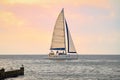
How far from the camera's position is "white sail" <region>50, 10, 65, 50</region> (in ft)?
457

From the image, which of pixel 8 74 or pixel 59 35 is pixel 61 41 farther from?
pixel 8 74

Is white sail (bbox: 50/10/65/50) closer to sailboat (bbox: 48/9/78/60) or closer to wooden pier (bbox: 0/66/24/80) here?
sailboat (bbox: 48/9/78/60)

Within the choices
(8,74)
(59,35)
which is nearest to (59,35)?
(59,35)

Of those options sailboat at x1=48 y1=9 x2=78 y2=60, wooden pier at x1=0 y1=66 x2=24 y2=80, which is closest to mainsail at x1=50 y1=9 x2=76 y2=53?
sailboat at x1=48 y1=9 x2=78 y2=60

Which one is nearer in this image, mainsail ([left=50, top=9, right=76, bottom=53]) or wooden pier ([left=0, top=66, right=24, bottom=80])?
wooden pier ([left=0, top=66, right=24, bottom=80])

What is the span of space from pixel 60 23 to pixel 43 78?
2685 inches

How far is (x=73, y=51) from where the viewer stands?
14575 cm

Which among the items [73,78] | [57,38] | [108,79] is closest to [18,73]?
[73,78]

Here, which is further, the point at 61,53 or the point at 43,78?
the point at 61,53

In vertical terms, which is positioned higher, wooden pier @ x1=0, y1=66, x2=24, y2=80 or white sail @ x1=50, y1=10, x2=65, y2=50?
white sail @ x1=50, y1=10, x2=65, y2=50

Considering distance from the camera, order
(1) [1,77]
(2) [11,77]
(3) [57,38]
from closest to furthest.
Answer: (1) [1,77] < (2) [11,77] < (3) [57,38]

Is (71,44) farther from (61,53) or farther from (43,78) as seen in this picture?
(43,78)

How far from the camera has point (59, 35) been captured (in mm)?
139125

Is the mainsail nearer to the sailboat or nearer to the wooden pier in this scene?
the sailboat
